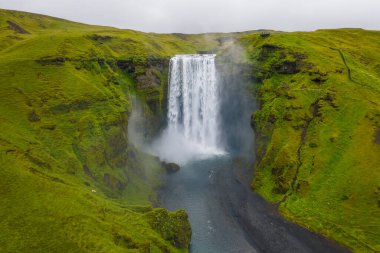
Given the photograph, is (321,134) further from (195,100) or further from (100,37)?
(100,37)

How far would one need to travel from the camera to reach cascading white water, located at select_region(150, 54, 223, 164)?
82000mm

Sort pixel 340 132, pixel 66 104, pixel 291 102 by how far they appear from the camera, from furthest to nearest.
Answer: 1. pixel 291 102
2. pixel 340 132
3. pixel 66 104

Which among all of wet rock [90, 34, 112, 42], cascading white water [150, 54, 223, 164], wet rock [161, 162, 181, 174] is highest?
wet rock [90, 34, 112, 42]

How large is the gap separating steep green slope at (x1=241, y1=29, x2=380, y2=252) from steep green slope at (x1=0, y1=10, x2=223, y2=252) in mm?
20178

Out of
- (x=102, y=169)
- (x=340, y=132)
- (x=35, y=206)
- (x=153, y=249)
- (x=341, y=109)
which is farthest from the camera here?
(x=341, y=109)

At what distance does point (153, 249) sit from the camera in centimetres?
3469

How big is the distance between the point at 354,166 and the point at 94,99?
45.4 metres

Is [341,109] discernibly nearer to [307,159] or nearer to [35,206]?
[307,159]

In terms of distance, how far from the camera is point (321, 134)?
58.7 meters

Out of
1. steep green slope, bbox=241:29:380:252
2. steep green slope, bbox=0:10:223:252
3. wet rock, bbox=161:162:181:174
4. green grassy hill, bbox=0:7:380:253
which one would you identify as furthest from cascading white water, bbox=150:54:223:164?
wet rock, bbox=161:162:181:174

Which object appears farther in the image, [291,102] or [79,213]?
[291,102]

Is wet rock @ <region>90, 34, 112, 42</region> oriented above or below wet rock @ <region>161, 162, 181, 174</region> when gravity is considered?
above

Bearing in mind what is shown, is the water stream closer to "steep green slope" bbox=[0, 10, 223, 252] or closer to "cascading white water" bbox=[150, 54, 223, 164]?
"cascading white water" bbox=[150, 54, 223, 164]

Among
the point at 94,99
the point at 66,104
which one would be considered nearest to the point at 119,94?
the point at 94,99
